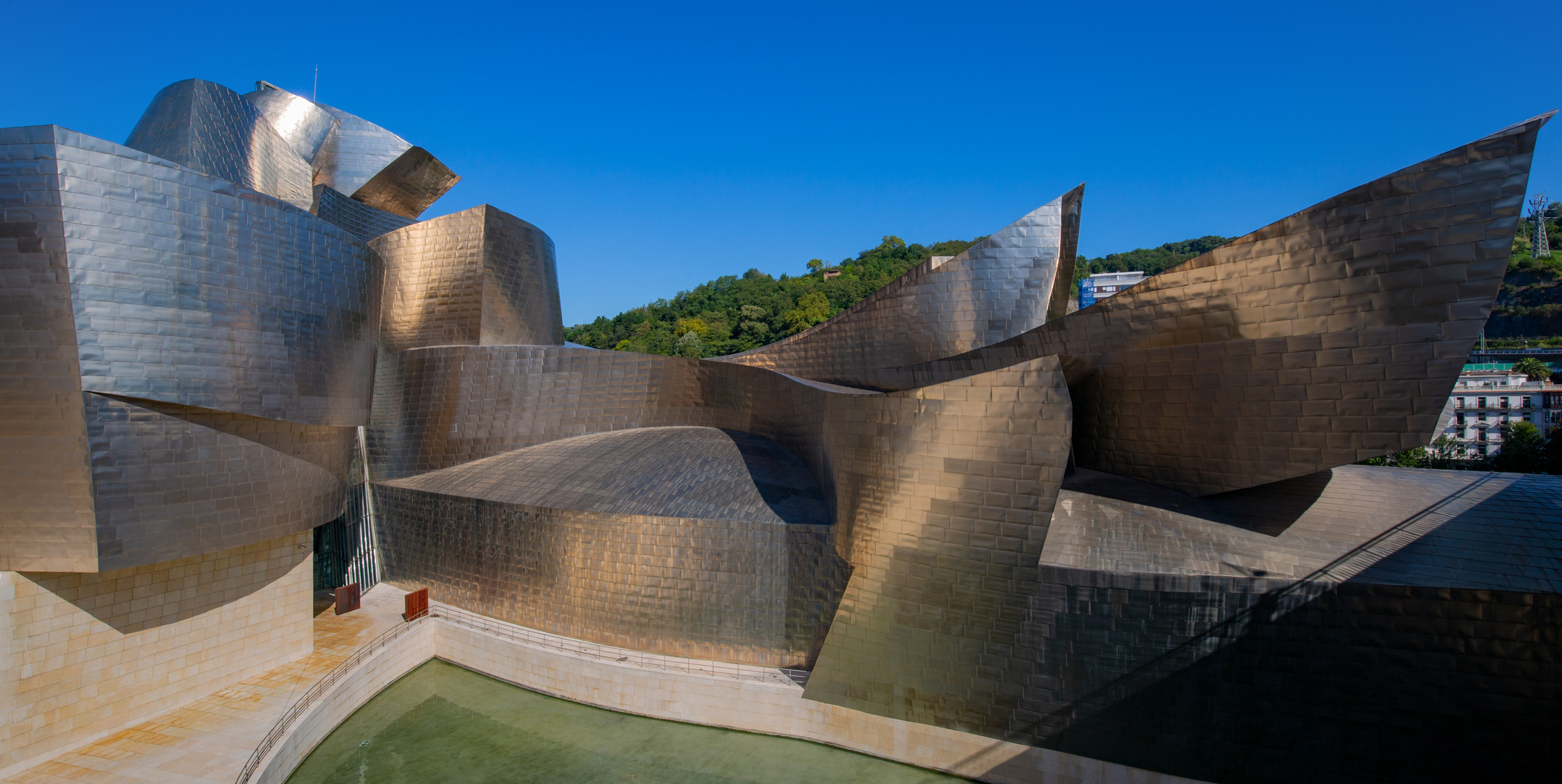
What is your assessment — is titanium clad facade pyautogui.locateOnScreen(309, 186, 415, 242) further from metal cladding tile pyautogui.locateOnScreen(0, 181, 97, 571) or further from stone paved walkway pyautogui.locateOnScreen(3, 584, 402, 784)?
stone paved walkway pyautogui.locateOnScreen(3, 584, 402, 784)

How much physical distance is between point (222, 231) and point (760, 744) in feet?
35.4

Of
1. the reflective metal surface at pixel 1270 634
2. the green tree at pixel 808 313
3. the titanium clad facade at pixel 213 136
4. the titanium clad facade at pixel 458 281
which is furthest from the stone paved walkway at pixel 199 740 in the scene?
the green tree at pixel 808 313

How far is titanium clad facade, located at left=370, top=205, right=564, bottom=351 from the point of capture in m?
16.5

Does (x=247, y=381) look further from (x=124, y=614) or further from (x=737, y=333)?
(x=737, y=333)

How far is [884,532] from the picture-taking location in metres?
10.0

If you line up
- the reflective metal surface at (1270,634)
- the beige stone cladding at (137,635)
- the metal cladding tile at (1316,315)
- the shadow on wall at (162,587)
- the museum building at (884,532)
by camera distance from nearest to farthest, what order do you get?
the metal cladding tile at (1316,315) < the reflective metal surface at (1270,634) < the museum building at (884,532) < the beige stone cladding at (137,635) < the shadow on wall at (162,587)

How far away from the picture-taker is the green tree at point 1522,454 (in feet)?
71.6

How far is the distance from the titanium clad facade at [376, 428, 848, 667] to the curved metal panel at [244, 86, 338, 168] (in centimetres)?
1061

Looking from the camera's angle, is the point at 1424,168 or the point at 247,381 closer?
the point at 1424,168

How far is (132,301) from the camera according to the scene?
8.93 meters

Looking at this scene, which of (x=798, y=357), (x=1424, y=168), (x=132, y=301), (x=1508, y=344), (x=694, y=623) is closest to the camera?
(x=1424, y=168)

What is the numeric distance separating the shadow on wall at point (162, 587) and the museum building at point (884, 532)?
0.15 ft

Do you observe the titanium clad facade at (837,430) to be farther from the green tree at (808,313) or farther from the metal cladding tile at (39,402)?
the green tree at (808,313)

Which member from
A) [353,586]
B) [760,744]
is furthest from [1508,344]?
[353,586]
